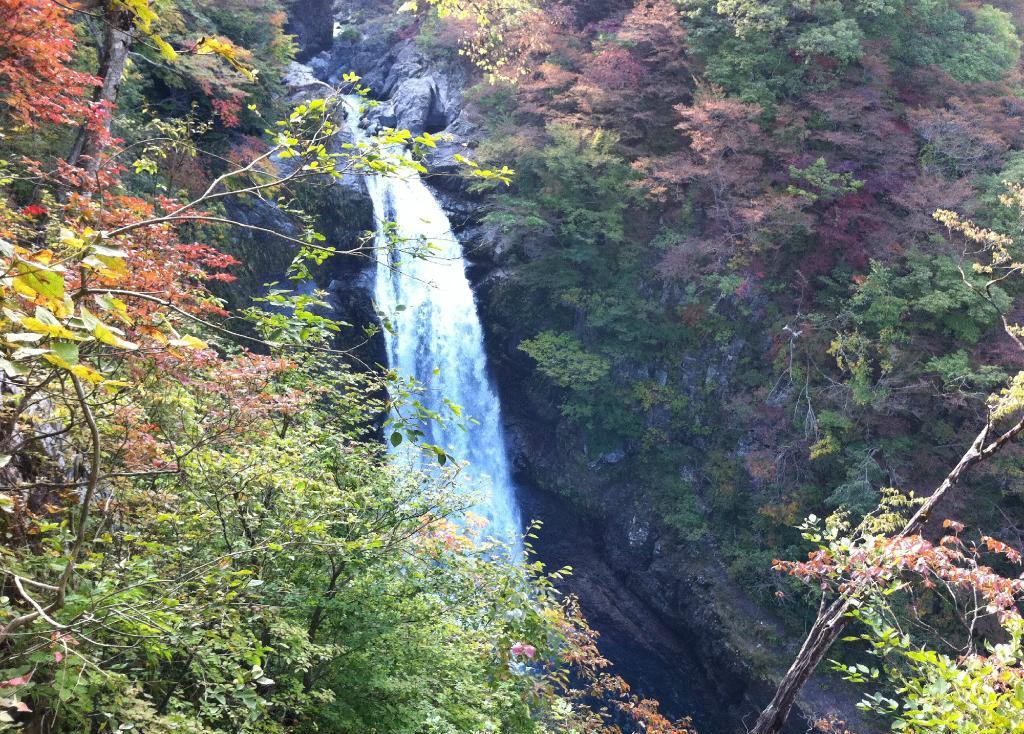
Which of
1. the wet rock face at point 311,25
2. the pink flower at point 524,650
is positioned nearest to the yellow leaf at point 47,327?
the pink flower at point 524,650

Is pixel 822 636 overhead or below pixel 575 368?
overhead

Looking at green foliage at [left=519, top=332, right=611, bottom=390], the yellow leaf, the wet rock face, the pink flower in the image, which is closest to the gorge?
the pink flower

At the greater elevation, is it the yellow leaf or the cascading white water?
the yellow leaf

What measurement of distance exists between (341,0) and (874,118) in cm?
2274

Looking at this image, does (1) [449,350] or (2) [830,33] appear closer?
(2) [830,33]

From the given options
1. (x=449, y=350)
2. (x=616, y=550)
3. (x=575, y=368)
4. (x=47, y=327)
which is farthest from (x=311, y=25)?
(x=47, y=327)

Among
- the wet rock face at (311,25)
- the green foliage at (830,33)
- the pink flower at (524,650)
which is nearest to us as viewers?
the pink flower at (524,650)

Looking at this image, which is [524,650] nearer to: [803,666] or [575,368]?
[803,666]

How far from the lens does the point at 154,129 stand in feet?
30.7

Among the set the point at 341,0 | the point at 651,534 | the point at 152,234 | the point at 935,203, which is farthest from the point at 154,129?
the point at 341,0

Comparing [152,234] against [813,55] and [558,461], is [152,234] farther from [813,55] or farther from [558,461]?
[813,55]

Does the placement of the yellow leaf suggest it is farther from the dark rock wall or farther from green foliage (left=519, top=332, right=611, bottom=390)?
green foliage (left=519, top=332, right=611, bottom=390)

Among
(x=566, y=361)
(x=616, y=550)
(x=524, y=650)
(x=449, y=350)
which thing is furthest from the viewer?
(x=449, y=350)

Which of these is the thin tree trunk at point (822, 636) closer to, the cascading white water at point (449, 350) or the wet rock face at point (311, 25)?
the cascading white water at point (449, 350)
